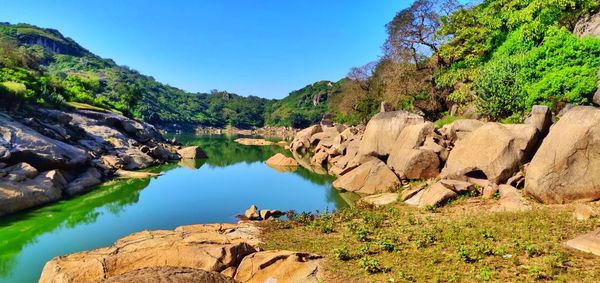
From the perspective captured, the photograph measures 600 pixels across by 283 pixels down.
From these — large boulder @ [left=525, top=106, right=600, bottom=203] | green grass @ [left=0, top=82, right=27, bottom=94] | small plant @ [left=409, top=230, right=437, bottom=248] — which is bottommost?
small plant @ [left=409, top=230, right=437, bottom=248]

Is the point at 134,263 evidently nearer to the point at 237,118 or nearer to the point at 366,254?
the point at 366,254

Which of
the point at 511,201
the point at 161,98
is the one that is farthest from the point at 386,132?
the point at 161,98

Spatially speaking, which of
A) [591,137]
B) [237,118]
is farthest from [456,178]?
[237,118]

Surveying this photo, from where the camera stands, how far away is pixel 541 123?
16359 mm

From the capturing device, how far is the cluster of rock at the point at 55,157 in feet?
61.3

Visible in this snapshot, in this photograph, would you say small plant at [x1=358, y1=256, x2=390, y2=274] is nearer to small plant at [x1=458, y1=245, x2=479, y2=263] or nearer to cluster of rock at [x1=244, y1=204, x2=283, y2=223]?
small plant at [x1=458, y1=245, x2=479, y2=263]

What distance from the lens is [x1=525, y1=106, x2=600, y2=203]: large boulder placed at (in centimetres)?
1259

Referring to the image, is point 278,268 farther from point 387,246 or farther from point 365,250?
point 387,246

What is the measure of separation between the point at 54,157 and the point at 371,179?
20.1 metres

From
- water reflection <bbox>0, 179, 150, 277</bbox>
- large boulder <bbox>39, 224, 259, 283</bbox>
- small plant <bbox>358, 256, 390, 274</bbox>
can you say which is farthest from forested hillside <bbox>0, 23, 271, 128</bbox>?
small plant <bbox>358, 256, 390, 274</bbox>

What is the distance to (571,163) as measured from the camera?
12875mm

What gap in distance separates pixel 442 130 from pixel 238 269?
20030mm

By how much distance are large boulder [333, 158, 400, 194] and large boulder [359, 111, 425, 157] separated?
11.2ft

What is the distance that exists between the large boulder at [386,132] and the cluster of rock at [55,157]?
1999 cm
